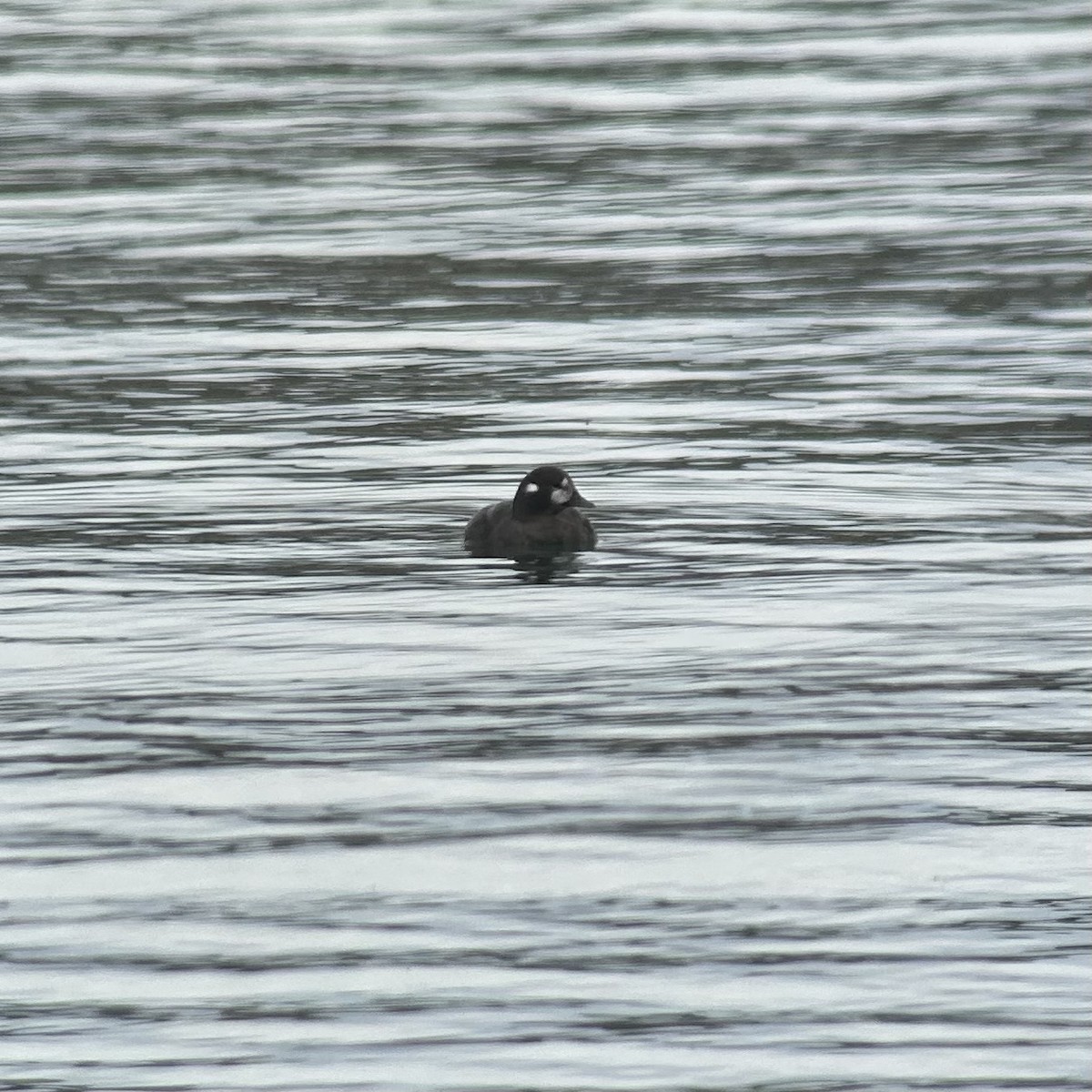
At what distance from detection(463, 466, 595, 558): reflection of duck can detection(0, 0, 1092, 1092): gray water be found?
178 millimetres

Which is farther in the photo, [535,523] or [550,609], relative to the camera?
[535,523]

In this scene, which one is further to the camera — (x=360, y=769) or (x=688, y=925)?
(x=360, y=769)

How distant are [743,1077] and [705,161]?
22249 millimetres

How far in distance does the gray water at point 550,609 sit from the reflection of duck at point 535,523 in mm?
178

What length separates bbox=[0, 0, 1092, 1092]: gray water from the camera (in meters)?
8.88

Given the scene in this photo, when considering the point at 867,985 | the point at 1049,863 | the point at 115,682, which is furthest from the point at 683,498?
the point at 867,985

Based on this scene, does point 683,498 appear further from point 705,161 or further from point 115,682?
point 705,161

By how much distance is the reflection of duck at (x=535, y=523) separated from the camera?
607 inches

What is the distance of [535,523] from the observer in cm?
1542

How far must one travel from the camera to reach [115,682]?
12828 mm

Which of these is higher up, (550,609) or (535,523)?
(535,523)

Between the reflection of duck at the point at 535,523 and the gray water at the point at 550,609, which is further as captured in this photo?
the reflection of duck at the point at 535,523

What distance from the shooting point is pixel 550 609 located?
565 inches

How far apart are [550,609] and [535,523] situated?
3.80ft
